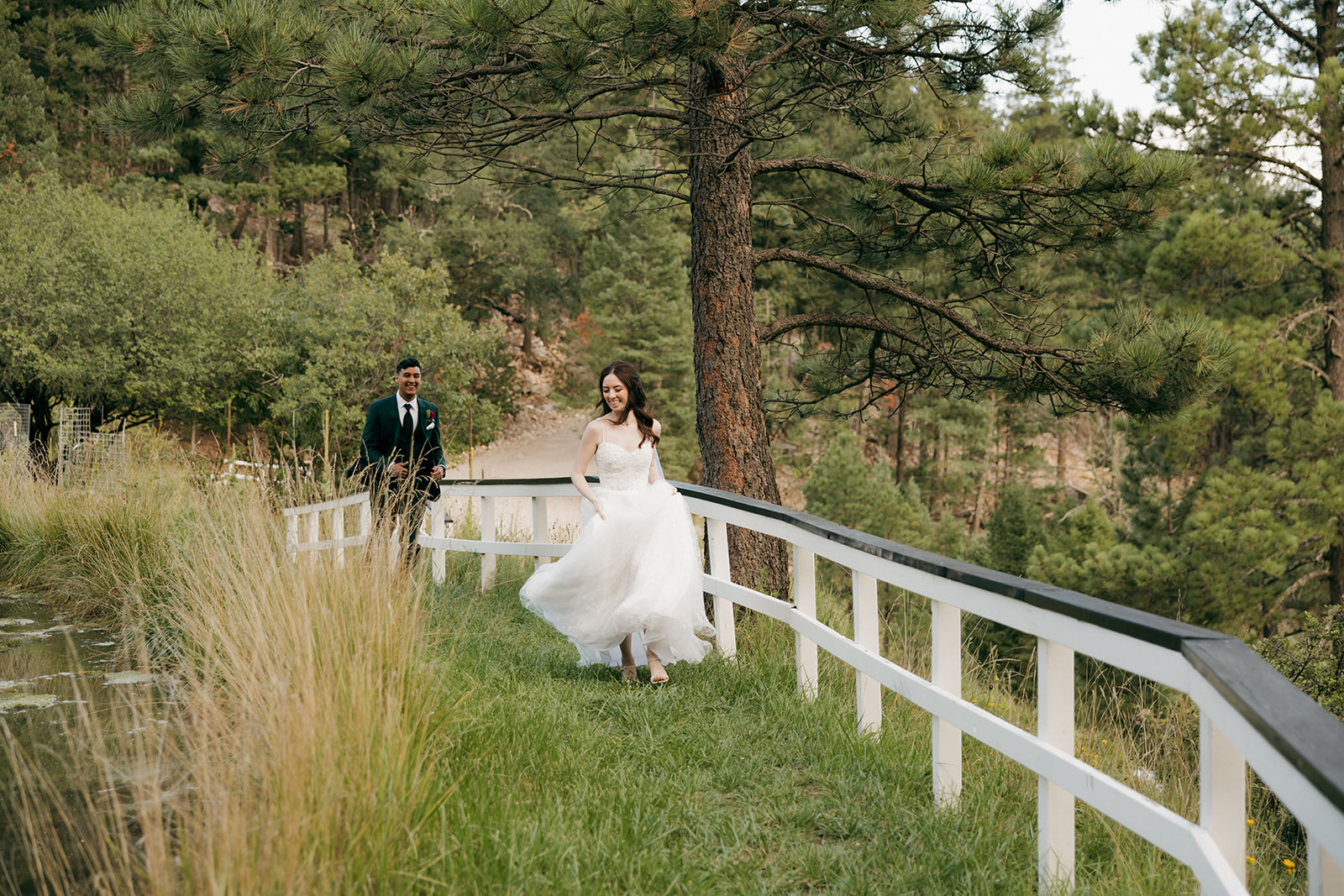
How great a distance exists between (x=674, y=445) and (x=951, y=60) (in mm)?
30332

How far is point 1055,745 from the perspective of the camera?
3305mm

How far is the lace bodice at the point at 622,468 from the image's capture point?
6422 mm

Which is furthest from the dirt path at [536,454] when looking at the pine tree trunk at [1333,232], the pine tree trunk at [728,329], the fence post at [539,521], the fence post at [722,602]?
the fence post at [722,602]

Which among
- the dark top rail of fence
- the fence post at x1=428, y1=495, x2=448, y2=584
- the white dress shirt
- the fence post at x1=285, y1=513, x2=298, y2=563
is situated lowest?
the fence post at x1=428, y1=495, x2=448, y2=584

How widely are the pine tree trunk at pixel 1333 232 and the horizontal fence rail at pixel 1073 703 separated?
18552 millimetres

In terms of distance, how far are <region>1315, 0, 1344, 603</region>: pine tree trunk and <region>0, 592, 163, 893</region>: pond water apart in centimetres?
2063

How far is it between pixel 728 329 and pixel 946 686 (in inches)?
200

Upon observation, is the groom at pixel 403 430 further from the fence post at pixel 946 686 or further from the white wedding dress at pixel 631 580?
the fence post at pixel 946 686

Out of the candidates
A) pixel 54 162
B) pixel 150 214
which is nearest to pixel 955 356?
pixel 150 214

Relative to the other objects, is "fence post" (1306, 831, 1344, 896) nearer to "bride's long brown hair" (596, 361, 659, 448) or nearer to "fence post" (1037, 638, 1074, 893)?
"fence post" (1037, 638, 1074, 893)

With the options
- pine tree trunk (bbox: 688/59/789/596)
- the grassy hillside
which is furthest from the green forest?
the grassy hillside

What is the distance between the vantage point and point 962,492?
4750 centimetres

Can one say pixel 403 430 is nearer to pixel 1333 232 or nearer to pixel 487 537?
pixel 487 537

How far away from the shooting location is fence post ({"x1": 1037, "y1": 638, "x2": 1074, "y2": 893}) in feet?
10.8
